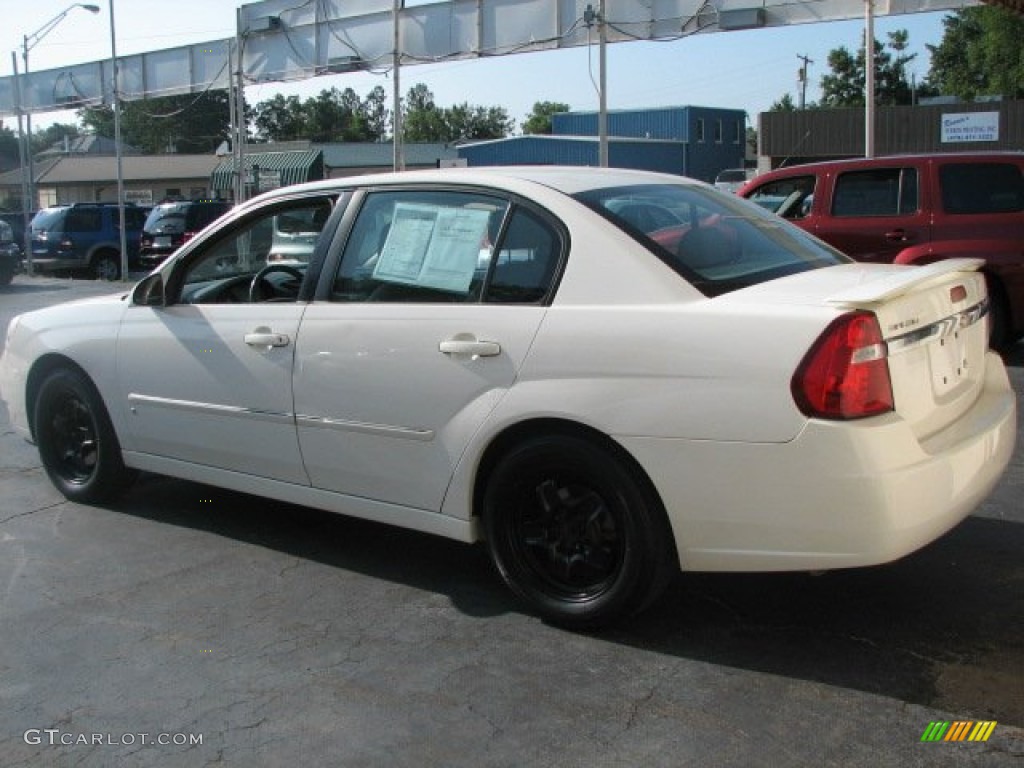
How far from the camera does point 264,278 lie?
16.2 ft

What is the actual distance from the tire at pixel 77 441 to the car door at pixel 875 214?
6.37 m

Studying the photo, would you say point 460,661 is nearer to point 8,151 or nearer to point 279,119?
point 279,119

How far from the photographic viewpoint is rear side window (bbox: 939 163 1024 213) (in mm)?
8805

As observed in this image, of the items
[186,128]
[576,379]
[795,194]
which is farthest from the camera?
[186,128]

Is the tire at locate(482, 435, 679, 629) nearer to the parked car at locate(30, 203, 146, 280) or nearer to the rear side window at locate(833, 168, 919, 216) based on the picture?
the rear side window at locate(833, 168, 919, 216)

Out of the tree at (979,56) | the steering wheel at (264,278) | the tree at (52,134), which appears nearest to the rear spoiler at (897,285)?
the steering wheel at (264,278)

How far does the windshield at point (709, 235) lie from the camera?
3.76 m

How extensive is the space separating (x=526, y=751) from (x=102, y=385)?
3218mm

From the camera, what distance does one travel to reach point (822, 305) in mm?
3297

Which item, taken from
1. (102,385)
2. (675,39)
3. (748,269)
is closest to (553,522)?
(748,269)

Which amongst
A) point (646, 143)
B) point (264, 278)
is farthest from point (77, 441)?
point (646, 143)

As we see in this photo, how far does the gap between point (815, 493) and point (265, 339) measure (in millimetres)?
2379

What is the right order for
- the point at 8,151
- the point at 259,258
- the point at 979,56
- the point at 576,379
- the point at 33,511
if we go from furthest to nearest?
the point at 8,151, the point at 979,56, the point at 33,511, the point at 259,258, the point at 576,379

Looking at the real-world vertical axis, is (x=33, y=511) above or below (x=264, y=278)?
below
